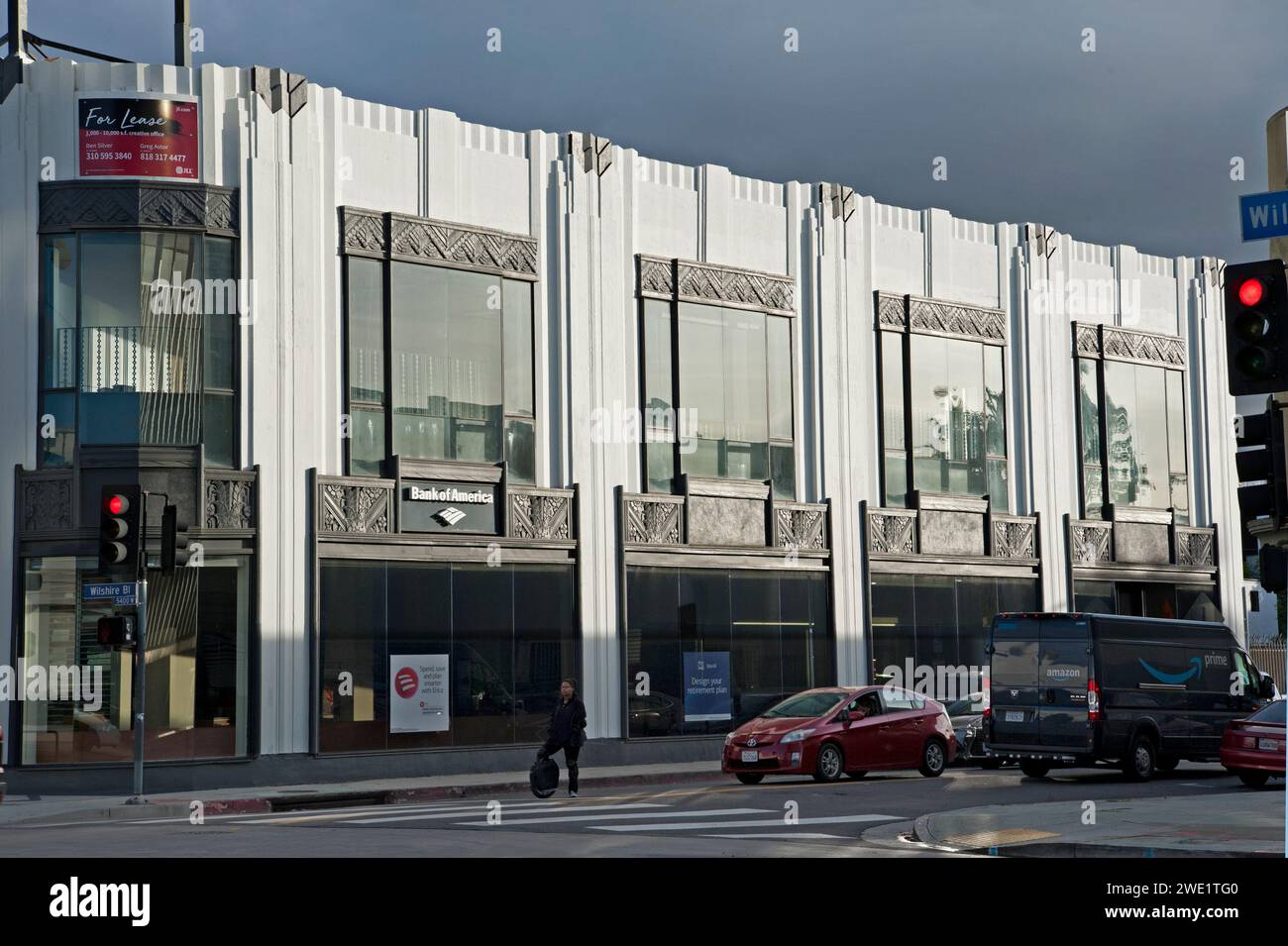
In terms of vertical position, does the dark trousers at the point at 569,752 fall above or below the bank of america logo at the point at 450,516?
below

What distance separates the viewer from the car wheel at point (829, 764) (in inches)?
970

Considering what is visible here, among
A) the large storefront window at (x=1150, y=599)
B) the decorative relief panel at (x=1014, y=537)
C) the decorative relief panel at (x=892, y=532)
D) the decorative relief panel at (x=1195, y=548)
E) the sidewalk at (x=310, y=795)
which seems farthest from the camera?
the decorative relief panel at (x=1195, y=548)

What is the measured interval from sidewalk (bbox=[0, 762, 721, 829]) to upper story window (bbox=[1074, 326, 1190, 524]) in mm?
16315

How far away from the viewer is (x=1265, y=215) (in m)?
12.1

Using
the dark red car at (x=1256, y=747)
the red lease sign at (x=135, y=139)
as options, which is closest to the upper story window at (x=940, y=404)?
the dark red car at (x=1256, y=747)

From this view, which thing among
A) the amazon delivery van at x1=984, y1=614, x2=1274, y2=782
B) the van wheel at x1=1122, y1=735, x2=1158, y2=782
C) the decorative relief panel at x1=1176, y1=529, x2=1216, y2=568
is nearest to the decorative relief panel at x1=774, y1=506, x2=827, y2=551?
the amazon delivery van at x1=984, y1=614, x2=1274, y2=782

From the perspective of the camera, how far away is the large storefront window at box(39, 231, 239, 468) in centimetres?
2702

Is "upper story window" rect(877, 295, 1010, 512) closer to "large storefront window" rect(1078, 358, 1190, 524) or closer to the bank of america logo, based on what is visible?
"large storefront window" rect(1078, 358, 1190, 524)

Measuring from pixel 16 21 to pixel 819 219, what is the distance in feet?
54.2

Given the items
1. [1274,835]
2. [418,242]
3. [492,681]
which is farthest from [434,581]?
[1274,835]

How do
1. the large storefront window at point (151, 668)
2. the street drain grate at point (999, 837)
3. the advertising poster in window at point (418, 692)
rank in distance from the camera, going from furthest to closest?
1. the advertising poster in window at point (418, 692)
2. the large storefront window at point (151, 668)
3. the street drain grate at point (999, 837)

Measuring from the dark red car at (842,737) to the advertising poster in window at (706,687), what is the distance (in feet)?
20.3

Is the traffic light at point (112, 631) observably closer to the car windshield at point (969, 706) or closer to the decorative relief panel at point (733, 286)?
the decorative relief panel at point (733, 286)
